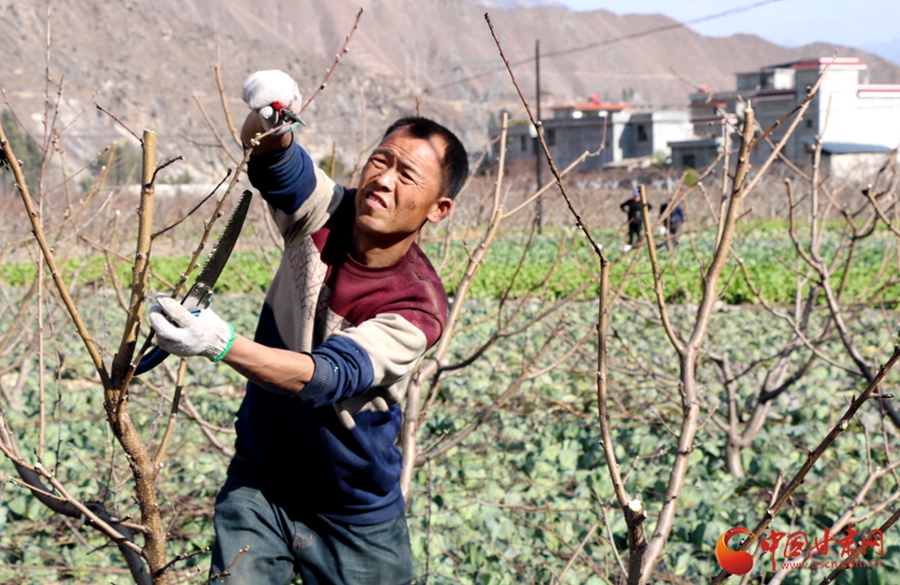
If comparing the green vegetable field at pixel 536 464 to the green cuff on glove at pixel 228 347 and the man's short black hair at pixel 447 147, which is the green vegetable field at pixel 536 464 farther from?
the man's short black hair at pixel 447 147

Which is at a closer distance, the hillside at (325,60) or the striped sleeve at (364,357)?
the striped sleeve at (364,357)

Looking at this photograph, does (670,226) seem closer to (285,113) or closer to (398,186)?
(398,186)

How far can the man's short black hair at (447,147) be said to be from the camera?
2020 mm

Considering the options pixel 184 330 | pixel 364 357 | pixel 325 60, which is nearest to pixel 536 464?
pixel 364 357

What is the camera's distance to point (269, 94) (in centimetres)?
174

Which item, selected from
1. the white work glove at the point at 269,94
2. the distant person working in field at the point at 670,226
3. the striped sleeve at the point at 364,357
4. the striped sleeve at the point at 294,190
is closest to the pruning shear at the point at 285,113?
the white work glove at the point at 269,94

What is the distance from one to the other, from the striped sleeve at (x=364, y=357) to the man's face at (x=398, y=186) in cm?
23

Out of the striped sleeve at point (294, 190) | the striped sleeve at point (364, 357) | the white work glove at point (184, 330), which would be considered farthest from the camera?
the striped sleeve at point (294, 190)

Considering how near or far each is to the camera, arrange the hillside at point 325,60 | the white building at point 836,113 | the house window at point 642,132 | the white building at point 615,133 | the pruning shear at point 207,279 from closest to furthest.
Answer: the pruning shear at point 207,279 → the white building at point 836,113 → the white building at point 615,133 → the hillside at point 325,60 → the house window at point 642,132

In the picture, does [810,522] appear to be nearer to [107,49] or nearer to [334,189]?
[334,189]

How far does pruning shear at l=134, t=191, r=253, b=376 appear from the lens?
4.83 ft

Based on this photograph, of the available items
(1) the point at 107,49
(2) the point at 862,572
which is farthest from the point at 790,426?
(1) the point at 107,49

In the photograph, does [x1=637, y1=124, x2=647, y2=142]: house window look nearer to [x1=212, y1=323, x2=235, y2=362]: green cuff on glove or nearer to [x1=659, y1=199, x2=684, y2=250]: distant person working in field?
[x1=659, y1=199, x2=684, y2=250]: distant person working in field

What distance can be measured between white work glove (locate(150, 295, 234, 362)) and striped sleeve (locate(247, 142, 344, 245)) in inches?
23.3
